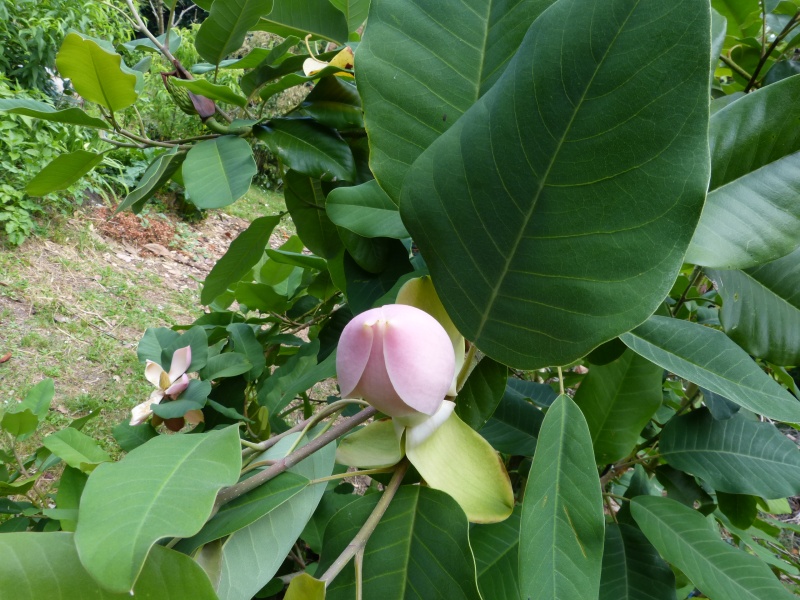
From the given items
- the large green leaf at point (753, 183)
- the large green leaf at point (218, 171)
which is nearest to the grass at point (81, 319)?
the large green leaf at point (218, 171)

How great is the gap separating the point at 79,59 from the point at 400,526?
23.7 inches

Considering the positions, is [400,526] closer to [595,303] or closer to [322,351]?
[595,303]

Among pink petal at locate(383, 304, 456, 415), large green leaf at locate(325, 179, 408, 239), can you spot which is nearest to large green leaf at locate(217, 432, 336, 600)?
pink petal at locate(383, 304, 456, 415)

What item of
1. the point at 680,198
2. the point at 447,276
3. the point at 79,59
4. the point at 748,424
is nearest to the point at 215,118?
the point at 79,59

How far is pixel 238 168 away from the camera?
0.61 metres

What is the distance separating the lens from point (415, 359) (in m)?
0.31

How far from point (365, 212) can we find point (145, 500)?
1.08ft

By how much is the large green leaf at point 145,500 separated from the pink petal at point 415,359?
0.10 meters

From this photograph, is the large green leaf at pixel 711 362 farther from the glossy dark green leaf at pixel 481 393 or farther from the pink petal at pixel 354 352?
the pink petal at pixel 354 352

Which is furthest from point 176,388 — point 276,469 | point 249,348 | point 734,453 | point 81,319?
point 81,319

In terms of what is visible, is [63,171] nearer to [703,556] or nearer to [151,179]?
[151,179]

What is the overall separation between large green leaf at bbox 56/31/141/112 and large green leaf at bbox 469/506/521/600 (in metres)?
0.63

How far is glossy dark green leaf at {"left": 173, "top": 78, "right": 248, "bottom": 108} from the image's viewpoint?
61 centimetres

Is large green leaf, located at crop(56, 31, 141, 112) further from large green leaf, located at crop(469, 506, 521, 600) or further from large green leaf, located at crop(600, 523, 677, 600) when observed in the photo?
large green leaf, located at crop(600, 523, 677, 600)
